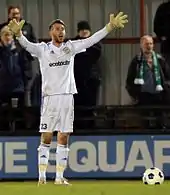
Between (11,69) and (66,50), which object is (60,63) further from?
(11,69)

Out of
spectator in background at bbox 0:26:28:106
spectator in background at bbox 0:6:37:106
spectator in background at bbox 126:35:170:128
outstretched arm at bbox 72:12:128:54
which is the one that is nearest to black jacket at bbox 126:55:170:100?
spectator in background at bbox 126:35:170:128

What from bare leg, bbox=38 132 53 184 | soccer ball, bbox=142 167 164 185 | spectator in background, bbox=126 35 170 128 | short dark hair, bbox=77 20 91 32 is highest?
short dark hair, bbox=77 20 91 32

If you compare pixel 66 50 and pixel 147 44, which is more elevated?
pixel 147 44

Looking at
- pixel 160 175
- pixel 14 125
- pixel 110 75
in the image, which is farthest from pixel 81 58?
pixel 160 175

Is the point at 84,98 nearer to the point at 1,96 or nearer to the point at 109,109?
the point at 109,109

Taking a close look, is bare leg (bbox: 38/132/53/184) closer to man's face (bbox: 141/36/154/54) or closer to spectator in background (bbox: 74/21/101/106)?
spectator in background (bbox: 74/21/101/106)

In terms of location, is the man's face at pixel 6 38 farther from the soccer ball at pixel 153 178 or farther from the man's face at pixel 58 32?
the soccer ball at pixel 153 178

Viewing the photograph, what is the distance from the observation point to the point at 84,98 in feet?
44.2

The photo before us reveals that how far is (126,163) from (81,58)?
5.93 ft

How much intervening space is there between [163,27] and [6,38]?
2507 mm

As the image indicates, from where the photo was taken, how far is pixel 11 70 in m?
13.2

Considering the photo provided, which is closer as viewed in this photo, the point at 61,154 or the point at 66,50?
the point at 61,154

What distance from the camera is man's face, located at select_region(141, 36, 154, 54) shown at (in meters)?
13.1

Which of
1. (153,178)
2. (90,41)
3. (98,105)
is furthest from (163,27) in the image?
(153,178)
